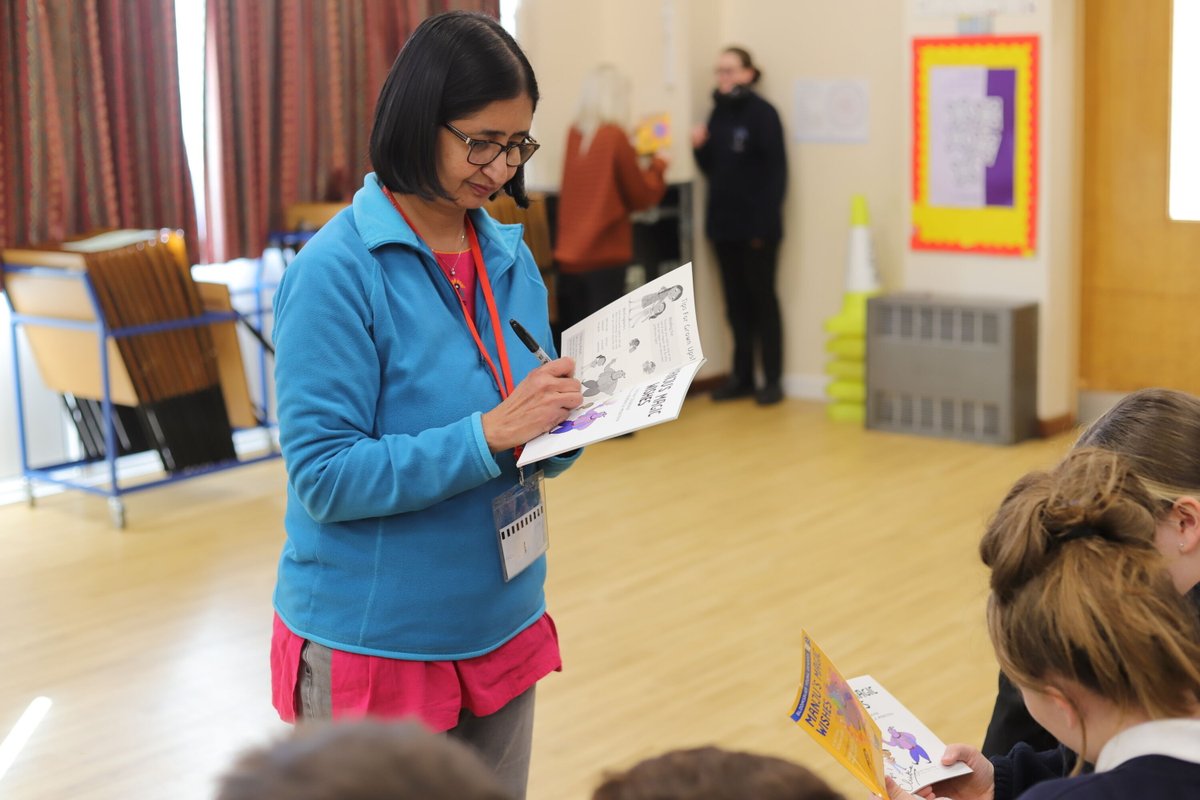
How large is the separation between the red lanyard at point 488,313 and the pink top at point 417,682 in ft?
1.10

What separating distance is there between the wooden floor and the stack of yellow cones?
515mm

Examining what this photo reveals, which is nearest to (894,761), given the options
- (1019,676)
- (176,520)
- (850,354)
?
(1019,676)

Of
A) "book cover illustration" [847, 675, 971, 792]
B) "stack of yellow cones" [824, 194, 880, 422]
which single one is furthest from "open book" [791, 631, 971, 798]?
"stack of yellow cones" [824, 194, 880, 422]

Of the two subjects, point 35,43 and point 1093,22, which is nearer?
point 35,43

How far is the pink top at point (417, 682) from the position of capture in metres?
1.77

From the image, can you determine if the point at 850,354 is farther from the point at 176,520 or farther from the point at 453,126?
the point at 453,126

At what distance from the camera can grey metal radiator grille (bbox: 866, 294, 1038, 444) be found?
20.4ft

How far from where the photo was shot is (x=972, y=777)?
183 cm

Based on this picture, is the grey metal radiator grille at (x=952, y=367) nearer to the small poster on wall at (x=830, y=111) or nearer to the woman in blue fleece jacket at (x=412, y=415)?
the small poster on wall at (x=830, y=111)

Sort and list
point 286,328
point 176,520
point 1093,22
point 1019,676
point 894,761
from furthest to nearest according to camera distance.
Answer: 1. point 1093,22
2. point 176,520
3. point 894,761
4. point 286,328
5. point 1019,676

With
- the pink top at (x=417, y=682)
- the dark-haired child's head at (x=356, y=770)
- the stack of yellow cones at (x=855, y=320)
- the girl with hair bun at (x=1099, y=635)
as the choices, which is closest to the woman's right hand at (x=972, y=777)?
the girl with hair bun at (x=1099, y=635)

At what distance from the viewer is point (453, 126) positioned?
69.4 inches

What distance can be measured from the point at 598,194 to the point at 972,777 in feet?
15.7

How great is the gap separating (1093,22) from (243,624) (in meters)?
4.34
